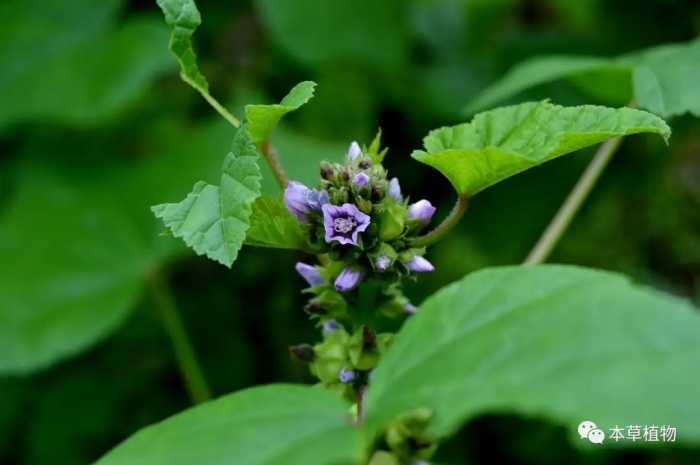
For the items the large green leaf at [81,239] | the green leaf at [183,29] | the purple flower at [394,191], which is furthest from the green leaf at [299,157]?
the purple flower at [394,191]

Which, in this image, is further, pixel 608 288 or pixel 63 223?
pixel 63 223

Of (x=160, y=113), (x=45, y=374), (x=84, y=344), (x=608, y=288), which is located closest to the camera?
(x=608, y=288)

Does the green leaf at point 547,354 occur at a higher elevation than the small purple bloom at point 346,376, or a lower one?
higher

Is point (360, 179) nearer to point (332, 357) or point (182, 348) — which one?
point (332, 357)

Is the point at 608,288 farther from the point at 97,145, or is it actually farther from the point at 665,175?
the point at 665,175

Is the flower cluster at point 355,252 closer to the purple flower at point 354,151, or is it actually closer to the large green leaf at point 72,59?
the purple flower at point 354,151

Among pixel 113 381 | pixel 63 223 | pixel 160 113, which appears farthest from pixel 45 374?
pixel 160 113
